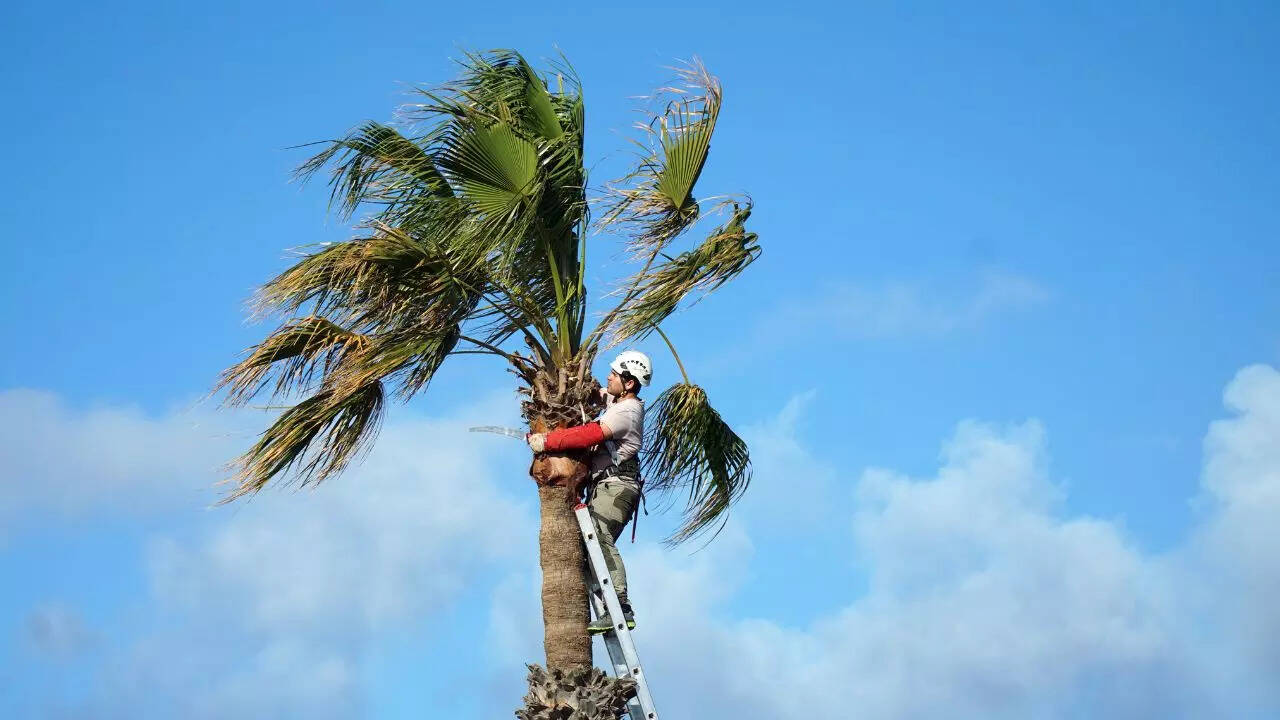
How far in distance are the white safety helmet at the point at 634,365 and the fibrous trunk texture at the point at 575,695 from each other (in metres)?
2.46

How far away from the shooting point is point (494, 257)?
14086mm

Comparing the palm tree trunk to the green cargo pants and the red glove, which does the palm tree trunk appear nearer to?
the green cargo pants

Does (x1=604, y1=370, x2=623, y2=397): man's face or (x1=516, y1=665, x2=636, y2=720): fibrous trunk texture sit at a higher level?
(x1=604, y1=370, x2=623, y2=397): man's face

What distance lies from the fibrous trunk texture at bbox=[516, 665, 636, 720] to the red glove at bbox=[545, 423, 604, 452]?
1742 mm

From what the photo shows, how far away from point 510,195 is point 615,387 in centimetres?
183

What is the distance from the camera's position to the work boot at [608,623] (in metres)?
13.4

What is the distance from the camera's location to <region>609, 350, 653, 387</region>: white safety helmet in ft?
45.5

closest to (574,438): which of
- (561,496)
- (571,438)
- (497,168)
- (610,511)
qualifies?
(571,438)

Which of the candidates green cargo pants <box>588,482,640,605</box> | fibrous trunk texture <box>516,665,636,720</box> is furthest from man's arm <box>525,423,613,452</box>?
fibrous trunk texture <box>516,665,636,720</box>

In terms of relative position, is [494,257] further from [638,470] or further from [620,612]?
[620,612]

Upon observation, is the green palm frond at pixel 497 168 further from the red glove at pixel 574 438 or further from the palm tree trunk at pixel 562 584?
the palm tree trunk at pixel 562 584

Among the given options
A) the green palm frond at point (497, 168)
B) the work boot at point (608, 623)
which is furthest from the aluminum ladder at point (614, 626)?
the green palm frond at point (497, 168)

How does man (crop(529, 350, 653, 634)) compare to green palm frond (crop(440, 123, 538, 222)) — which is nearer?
man (crop(529, 350, 653, 634))

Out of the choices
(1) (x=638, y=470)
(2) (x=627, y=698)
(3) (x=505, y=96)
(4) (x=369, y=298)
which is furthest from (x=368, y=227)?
(2) (x=627, y=698)
